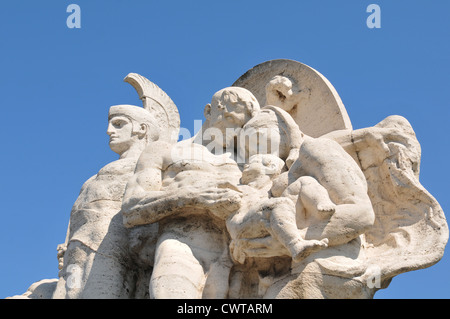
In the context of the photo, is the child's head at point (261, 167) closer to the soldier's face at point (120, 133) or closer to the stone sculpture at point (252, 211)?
the stone sculpture at point (252, 211)

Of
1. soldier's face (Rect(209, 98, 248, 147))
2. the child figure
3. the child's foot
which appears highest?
soldier's face (Rect(209, 98, 248, 147))

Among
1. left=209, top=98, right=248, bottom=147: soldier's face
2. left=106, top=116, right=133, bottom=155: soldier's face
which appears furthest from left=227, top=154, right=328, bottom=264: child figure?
left=106, top=116, right=133, bottom=155: soldier's face

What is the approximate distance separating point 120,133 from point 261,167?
2064 mm

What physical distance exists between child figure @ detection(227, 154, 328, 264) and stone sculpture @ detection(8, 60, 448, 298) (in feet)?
0.04

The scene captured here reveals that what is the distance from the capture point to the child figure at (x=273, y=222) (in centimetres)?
810

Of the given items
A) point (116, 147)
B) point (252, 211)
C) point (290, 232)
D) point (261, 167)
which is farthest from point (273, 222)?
point (116, 147)

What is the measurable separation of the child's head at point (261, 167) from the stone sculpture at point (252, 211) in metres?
0.01

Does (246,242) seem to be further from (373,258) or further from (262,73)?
(262,73)

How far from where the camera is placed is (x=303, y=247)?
800 cm

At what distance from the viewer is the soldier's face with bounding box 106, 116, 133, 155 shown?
1050 cm

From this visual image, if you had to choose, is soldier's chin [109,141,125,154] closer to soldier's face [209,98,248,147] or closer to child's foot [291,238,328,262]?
soldier's face [209,98,248,147]

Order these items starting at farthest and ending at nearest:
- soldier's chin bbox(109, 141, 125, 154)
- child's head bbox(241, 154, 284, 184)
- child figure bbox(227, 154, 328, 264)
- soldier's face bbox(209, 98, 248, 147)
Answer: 1. soldier's chin bbox(109, 141, 125, 154)
2. soldier's face bbox(209, 98, 248, 147)
3. child's head bbox(241, 154, 284, 184)
4. child figure bbox(227, 154, 328, 264)
